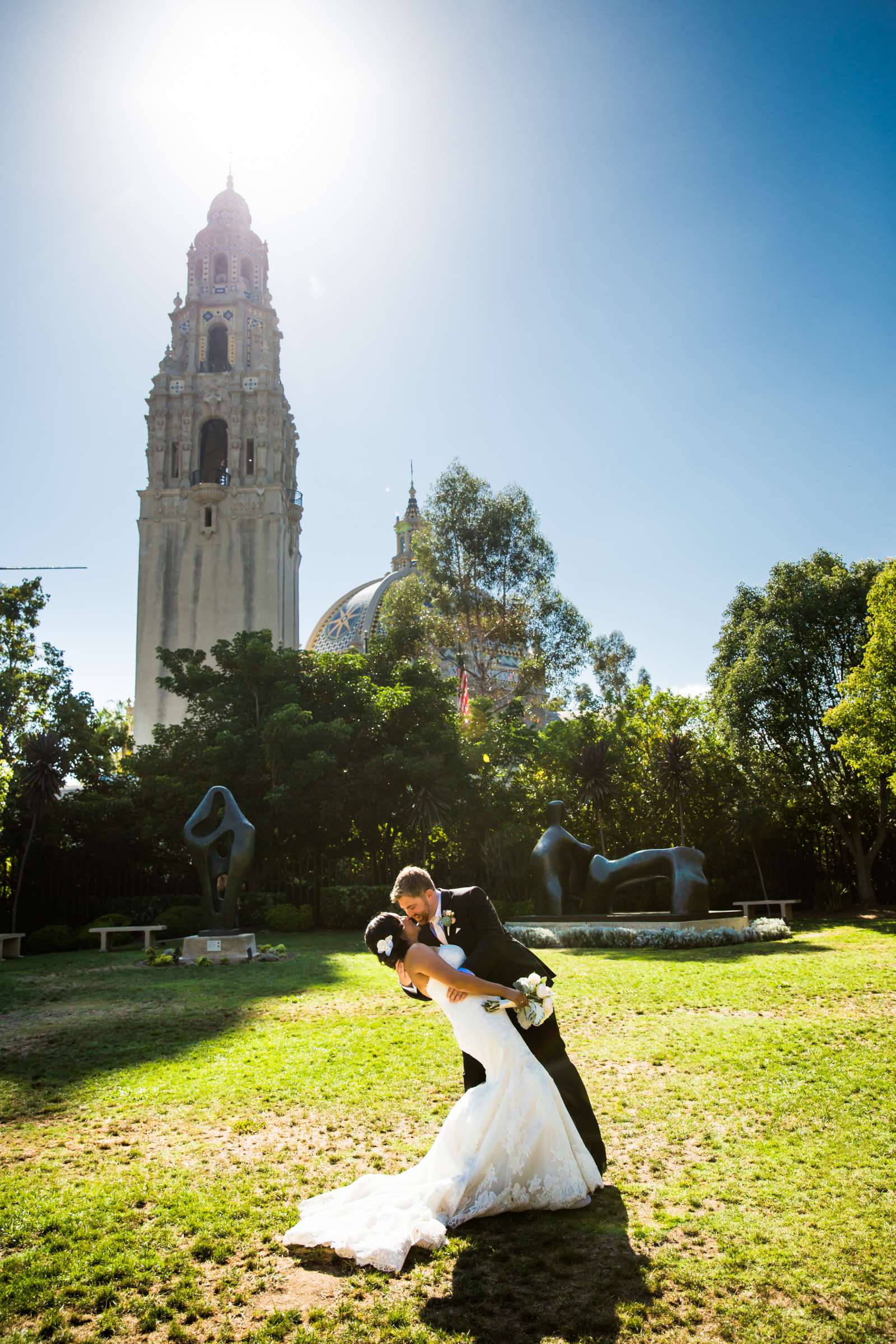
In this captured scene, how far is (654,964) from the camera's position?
533 inches

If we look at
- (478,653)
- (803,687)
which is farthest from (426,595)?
(803,687)

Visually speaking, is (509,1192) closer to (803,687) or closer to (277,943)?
(277,943)

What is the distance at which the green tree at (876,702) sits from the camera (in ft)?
65.7

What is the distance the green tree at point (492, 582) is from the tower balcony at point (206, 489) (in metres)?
13.7

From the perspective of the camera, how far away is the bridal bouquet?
4.36 meters

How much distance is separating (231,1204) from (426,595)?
27972mm

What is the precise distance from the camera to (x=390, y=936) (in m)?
4.43

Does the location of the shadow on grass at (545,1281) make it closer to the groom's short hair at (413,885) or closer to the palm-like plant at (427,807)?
the groom's short hair at (413,885)

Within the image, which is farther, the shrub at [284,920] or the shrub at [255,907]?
the shrub at [255,907]

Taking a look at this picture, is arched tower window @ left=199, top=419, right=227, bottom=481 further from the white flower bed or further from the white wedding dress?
the white wedding dress

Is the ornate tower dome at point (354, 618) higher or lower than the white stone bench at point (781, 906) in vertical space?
higher

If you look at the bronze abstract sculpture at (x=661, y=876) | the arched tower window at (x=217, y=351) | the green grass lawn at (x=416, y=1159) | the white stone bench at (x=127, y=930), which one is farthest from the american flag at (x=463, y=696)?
the arched tower window at (x=217, y=351)

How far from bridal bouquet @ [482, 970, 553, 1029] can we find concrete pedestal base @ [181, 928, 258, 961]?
42.1 feet

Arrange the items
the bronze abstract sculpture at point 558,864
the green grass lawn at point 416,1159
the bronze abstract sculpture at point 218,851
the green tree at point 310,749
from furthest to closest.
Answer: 1. the green tree at point 310,749
2. the bronze abstract sculpture at point 558,864
3. the bronze abstract sculpture at point 218,851
4. the green grass lawn at point 416,1159
